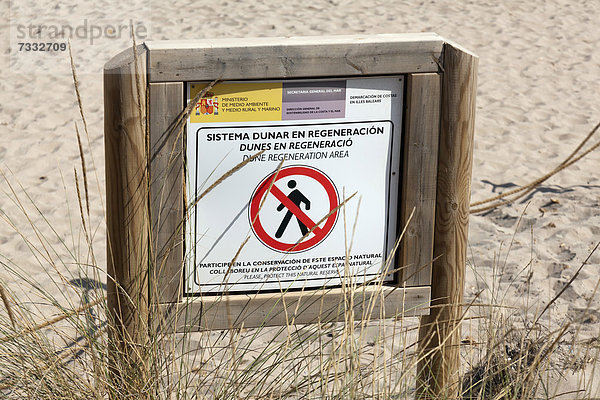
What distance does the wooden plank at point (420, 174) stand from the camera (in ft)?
8.75

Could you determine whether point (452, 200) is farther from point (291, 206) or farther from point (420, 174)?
point (291, 206)

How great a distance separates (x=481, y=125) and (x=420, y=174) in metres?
4.25

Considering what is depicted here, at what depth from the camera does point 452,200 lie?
2.78 metres

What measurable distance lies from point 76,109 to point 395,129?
4862 mm

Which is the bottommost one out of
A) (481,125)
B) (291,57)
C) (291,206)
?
(481,125)

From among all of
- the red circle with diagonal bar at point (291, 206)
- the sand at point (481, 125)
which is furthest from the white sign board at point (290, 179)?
the sand at point (481, 125)

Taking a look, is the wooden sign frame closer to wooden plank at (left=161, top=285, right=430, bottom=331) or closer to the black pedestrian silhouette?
wooden plank at (left=161, top=285, right=430, bottom=331)

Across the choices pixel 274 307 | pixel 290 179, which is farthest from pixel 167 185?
pixel 274 307

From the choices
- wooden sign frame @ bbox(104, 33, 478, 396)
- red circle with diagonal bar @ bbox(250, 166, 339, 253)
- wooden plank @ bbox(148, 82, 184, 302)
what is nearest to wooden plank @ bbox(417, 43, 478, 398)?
wooden sign frame @ bbox(104, 33, 478, 396)

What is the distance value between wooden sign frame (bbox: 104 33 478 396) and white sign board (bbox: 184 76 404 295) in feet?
0.17

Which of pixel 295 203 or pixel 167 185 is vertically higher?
pixel 167 185

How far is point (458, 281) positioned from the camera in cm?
287

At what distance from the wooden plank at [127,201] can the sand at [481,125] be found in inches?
5.5

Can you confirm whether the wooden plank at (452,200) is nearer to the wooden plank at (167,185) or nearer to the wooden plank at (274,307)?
the wooden plank at (274,307)
